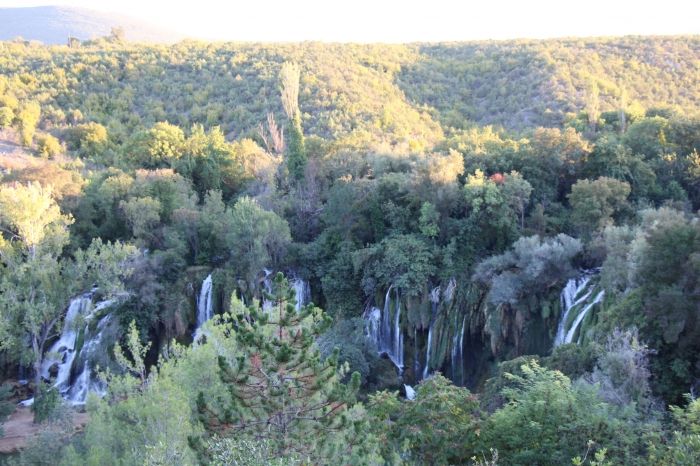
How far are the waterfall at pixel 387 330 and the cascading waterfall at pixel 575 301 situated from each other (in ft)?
20.2

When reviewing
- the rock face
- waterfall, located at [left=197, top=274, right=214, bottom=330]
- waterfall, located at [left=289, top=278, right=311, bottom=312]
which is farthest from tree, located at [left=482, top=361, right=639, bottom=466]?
waterfall, located at [left=197, top=274, right=214, bottom=330]

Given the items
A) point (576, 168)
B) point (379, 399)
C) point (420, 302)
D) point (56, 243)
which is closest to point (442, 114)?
point (576, 168)

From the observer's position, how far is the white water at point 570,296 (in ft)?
58.3

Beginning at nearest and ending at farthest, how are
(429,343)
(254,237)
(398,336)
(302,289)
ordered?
1. (429,343)
2. (398,336)
3. (254,237)
4. (302,289)

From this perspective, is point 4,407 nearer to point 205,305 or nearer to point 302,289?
point 205,305

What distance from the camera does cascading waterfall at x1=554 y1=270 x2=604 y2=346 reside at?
17094 millimetres

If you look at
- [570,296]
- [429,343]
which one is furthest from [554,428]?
[429,343]

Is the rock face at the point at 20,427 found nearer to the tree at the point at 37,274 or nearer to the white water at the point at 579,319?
the tree at the point at 37,274

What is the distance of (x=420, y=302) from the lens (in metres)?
20.9

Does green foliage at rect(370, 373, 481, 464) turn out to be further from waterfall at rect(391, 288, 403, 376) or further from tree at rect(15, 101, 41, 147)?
tree at rect(15, 101, 41, 147)

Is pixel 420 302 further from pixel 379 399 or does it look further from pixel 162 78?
pixel 162 78

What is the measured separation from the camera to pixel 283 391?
8.30 metres

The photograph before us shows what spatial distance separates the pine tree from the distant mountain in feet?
373

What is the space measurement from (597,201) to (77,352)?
22956mm
